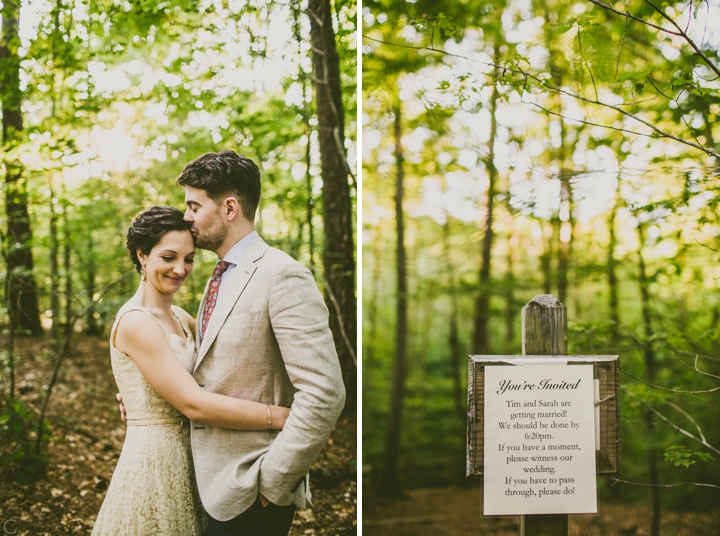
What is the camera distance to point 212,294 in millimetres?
1783

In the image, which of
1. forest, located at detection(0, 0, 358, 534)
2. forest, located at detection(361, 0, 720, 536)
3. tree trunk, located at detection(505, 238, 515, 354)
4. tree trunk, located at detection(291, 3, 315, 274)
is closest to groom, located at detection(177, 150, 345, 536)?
forest, located at detection(0, 0, 358, 534)

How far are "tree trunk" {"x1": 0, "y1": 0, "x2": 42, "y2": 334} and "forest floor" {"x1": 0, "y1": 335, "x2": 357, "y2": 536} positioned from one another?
A: 0.57ft

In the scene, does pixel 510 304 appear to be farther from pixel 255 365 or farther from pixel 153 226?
pixel 153 226

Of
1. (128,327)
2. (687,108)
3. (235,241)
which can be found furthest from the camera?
(687,108)

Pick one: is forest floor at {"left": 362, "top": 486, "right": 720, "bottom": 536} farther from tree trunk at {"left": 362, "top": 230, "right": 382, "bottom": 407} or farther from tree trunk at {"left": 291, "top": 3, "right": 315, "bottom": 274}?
tree trunk at {"left": 291, "top": 3, "right": 315, "bottom": 274}

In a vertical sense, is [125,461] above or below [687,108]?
below

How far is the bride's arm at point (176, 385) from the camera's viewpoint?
1.54 metres

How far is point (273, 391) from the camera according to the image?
1638mm

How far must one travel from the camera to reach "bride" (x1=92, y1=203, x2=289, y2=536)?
1557mm

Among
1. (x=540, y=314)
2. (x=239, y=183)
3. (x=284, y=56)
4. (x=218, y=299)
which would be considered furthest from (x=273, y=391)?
(x=284, y=56)

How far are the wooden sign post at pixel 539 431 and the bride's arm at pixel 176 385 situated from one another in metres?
0.73

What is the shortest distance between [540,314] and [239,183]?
49.2 inches

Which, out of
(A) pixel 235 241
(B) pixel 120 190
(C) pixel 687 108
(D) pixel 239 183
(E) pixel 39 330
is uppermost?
(C) pixel 687 108

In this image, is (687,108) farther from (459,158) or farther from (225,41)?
(225,41)
